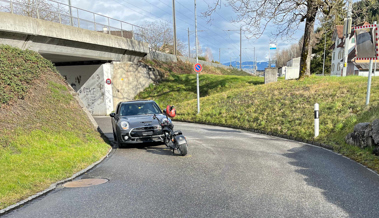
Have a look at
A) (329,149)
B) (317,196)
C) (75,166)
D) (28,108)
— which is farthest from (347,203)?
(28,108)

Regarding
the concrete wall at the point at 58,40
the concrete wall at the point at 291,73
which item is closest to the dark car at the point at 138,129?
the concrete wall at the point at 58,40

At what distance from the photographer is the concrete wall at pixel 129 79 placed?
2436 centimetres

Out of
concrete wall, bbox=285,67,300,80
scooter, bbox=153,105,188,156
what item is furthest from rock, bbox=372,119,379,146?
concrete wall, bbox=285,67,300,80

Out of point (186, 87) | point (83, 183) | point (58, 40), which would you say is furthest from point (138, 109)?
point (186, 87)

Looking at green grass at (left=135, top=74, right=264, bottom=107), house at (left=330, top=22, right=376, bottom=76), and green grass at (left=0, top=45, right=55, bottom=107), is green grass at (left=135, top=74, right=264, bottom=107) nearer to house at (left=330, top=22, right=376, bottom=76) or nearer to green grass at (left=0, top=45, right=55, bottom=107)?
green grass at (left=0, top=45, right=55, bottom=107)

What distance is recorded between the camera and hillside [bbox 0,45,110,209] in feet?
18.2

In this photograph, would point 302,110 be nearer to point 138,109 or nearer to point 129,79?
point 138,109

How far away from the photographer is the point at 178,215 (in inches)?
149

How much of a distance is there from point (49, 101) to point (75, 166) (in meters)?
4.39

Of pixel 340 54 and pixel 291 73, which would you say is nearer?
pixel 291 73

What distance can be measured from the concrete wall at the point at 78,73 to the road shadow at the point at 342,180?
1983cm

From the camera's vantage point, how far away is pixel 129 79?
2569 centimetres

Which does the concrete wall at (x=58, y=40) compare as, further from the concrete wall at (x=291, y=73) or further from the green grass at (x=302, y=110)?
the concrete wall at (x=291, y=73)

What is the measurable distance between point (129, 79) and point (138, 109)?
1672 centimetres
